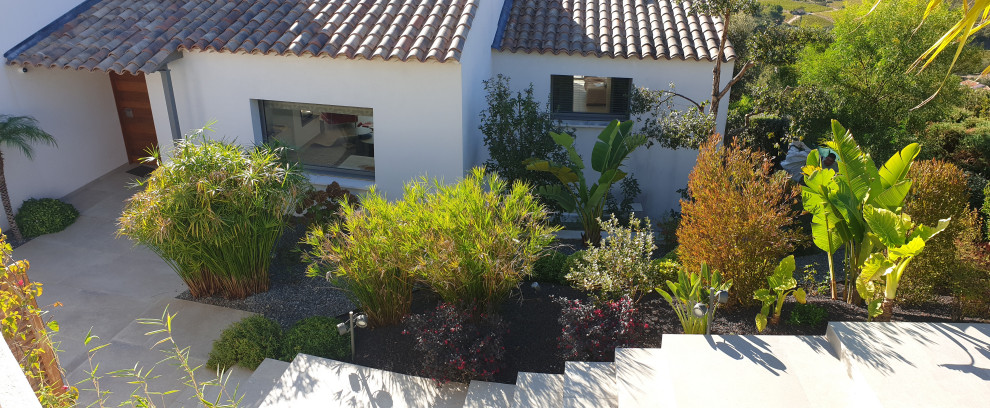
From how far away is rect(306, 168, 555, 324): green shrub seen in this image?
7949mm

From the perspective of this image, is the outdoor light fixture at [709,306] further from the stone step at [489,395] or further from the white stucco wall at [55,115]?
the white stucco wall at [55,115]

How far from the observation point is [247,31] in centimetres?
1171

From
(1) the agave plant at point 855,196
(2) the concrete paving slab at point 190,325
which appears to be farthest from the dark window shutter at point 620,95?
(2) the concrete paving slab at point 190,325

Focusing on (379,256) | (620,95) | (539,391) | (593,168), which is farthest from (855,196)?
(620,95)

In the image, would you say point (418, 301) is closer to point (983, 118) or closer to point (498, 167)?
point (498, 167)

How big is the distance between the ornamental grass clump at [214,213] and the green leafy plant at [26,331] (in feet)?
12.1

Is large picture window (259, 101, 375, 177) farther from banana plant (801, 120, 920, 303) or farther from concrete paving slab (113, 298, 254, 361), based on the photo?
banana plant (801, 120, 920, 303)

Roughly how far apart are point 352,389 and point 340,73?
5.96 metres

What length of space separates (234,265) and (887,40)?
42.4 feet

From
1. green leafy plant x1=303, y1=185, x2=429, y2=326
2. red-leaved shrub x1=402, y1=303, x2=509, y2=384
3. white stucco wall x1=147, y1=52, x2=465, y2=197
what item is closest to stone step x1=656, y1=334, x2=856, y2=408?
red-leaved shrub x1=402, y1=303, x2=509, y2=384

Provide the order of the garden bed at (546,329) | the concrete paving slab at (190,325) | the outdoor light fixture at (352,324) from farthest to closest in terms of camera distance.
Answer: the concrete paving slab at (190,325), the garden bed at (546,329), the outdoor light fixture at (352,324)

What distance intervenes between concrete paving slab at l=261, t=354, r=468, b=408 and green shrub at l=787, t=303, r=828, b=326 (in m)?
4.04

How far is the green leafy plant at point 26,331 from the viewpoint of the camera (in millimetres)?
4480

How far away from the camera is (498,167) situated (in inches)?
484
